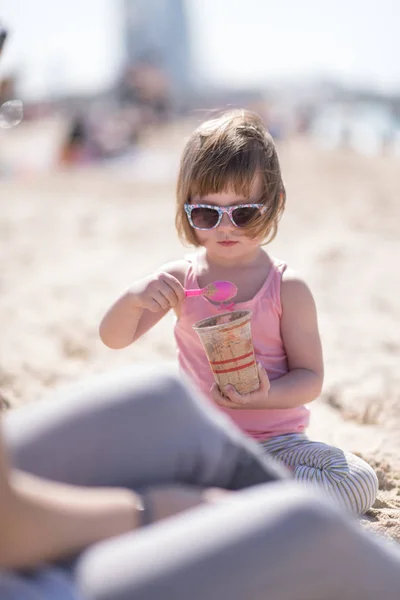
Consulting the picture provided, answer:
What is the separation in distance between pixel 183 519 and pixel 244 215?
43.7 inches

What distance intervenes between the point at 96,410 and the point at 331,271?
4348 mm

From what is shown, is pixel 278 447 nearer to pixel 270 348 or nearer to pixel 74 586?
pixel 270 348

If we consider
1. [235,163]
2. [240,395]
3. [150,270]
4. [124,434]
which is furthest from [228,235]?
[150,270]

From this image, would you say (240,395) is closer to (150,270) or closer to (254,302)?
(254,302)

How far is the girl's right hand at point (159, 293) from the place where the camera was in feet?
6.38

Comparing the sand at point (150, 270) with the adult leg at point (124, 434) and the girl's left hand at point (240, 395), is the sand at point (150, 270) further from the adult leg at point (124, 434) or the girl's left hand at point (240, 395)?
the adult leg at point (124, 434)

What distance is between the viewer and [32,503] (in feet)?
3.36

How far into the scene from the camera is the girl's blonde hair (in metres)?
1.98

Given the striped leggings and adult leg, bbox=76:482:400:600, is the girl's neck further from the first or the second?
adult leg, bbox=76:482:400:600

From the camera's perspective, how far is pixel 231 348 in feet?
5.79

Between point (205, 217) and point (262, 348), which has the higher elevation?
point (205, 217)

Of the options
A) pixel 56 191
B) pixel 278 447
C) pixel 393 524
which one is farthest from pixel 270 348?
pixel 56 191

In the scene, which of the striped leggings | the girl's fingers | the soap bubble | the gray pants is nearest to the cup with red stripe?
the girl's fingers

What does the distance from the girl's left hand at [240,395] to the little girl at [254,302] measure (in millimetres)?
14
